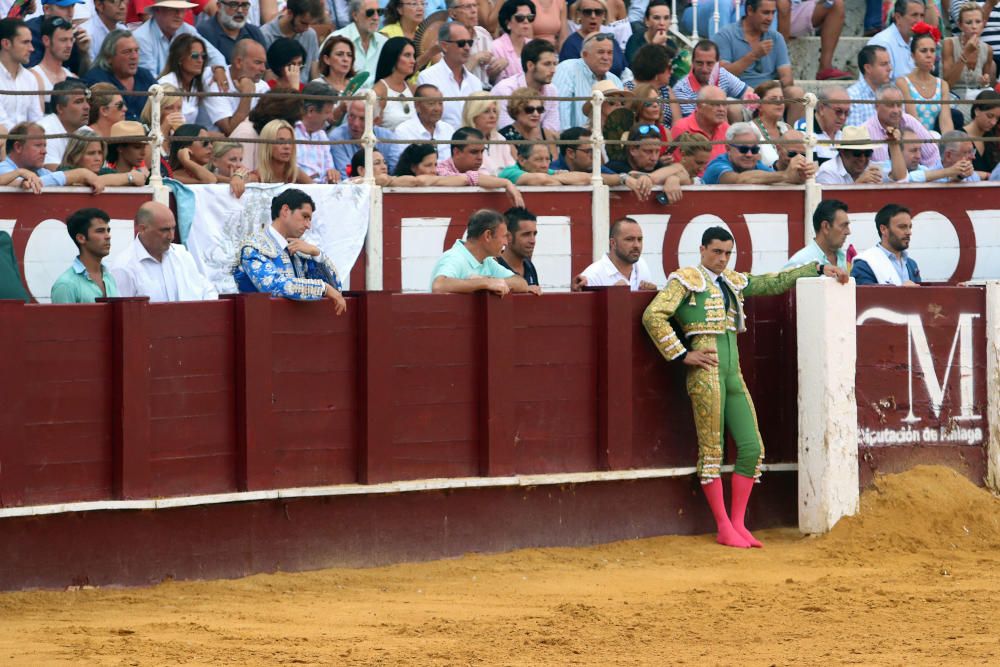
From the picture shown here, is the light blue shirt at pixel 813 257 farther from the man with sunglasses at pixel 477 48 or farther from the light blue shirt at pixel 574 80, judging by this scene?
the man with sunglasses at pixel 477 48

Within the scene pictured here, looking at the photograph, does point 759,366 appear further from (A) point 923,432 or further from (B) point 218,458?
(B) point 218,458

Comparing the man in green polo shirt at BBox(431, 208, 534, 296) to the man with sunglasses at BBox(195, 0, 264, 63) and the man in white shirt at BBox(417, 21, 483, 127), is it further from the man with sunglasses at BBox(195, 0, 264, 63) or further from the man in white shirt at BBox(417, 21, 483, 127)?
the man with sunglasses at BBox(195, 0, 264, 63)

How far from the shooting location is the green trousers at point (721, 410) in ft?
28.5

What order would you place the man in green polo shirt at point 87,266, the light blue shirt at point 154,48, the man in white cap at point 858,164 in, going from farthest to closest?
the man in white cap at point 858,164
the light blue shirt at point 154,48
the man in green polo shirt at point 87,266

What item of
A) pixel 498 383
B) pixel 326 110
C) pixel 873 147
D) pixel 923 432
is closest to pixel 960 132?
pixel 873 147

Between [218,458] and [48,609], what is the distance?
3.54ft

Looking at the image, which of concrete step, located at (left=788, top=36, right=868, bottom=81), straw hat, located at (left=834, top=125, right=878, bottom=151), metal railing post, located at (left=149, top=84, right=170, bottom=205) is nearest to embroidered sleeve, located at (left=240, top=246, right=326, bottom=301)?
metal railing post, located at (left=149, top=84, right=170, bottom=205)

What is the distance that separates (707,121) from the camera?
11.8 m

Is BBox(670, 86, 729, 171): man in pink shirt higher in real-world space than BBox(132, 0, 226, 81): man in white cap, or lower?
lower

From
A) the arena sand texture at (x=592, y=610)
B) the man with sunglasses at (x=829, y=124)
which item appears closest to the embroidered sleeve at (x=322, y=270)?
the arena sand texture at (x=592, y=610)

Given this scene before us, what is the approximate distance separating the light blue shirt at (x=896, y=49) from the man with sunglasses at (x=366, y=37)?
436 cm

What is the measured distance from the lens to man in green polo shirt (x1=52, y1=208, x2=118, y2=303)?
25.1 feet

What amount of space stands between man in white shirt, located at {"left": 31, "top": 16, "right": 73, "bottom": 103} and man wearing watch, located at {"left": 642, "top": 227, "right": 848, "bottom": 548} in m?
3.93

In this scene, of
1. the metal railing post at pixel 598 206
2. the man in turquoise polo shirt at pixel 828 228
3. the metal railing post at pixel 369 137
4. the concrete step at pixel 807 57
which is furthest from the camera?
the concrete step at pixel 807 57
